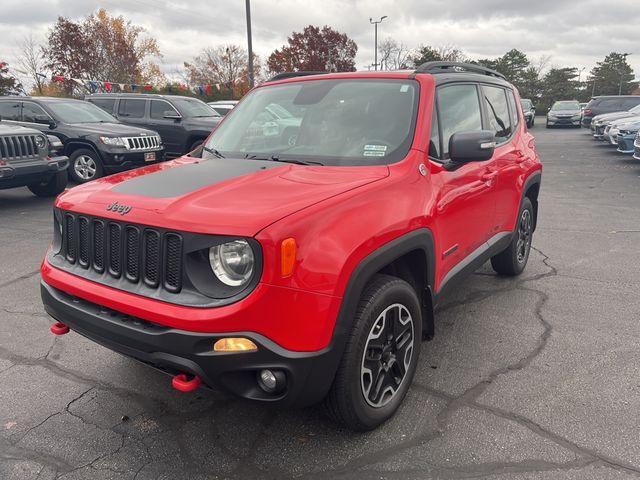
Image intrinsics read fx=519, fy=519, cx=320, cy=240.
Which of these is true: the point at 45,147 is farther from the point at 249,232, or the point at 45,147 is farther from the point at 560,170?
the point at 560,170

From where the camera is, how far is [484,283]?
193 inches

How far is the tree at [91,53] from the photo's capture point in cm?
3253

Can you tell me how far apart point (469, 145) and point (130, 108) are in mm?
11880

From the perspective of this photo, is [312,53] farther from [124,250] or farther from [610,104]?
[124,250]

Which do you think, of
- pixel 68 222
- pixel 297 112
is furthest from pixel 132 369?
pixel 297 112

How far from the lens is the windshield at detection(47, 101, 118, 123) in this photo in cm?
1051

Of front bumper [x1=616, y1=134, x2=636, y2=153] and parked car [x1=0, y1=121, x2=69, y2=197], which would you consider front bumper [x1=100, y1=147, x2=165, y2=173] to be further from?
front bumper [x1=616, y1=134, x2=636, y2=153]

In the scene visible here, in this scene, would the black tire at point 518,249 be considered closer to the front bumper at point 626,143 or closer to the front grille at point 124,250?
the front grille at point 124,250

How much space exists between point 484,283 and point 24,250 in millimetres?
5216

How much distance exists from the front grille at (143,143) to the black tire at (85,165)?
0.64 m

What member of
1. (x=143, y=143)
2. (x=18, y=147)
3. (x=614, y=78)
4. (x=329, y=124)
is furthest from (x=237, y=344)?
(x=614, y=78)

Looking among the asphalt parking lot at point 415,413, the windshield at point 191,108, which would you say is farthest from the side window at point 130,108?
the asphalt parking lot at point 415,413

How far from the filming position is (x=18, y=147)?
800 cm

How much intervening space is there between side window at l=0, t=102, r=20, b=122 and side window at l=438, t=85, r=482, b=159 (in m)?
10.1
